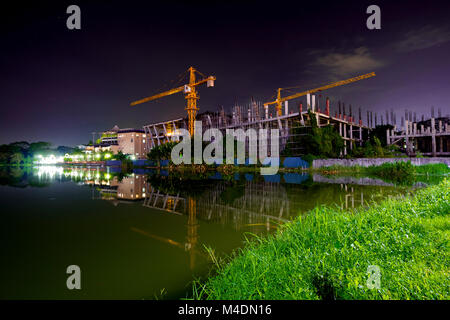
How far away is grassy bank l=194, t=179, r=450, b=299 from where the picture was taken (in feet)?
7.83

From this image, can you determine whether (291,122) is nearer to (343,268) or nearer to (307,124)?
(307,124)

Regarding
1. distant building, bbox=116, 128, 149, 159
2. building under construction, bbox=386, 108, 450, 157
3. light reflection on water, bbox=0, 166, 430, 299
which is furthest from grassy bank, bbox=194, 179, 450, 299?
distant building, bbox=116, 128, 149, 159

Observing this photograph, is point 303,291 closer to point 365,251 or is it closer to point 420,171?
point 365,251

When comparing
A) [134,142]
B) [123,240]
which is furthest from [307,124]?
[134,142]

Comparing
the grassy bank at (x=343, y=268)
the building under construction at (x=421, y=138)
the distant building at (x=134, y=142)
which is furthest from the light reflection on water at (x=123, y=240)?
the distant building at (x=134, y=142)

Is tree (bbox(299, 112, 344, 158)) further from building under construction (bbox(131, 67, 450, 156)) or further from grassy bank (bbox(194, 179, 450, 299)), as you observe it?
grassy bank (bbox(194, 179, 450, 299))

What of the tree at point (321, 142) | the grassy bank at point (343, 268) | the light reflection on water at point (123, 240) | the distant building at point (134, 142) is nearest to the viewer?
the grassy bank at point (343, 268)

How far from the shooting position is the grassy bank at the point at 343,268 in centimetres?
239

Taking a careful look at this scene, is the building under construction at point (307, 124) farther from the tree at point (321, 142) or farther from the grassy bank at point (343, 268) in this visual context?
the grassy bank at point (343, 268)
